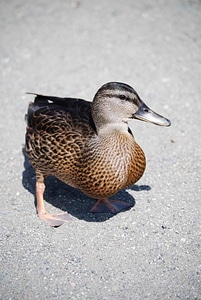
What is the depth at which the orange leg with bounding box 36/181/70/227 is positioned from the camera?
453 centimetres

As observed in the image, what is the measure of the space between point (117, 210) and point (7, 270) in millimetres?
1234

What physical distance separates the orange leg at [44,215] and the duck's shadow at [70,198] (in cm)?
13

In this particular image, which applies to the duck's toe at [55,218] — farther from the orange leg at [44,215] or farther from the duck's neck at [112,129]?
the duck's neck at [112,129]

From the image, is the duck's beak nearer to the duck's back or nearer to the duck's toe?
the duck's back

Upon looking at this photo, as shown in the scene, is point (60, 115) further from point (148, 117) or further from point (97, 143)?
point (148, 117)

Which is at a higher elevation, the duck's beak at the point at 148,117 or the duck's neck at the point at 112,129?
the duck's beak at the point at 148,117

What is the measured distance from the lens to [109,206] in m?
4.75

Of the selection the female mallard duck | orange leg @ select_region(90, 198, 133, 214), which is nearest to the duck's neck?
the female mallard duck

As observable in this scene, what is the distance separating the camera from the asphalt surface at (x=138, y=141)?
3959mm

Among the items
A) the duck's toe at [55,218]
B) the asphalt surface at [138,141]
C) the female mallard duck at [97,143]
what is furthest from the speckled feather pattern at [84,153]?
the asphalt surface at [138,141]

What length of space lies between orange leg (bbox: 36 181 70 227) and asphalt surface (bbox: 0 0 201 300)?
68 mm

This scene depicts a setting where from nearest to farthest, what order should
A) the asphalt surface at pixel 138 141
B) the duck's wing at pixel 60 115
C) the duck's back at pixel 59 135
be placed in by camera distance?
1. the asphalt surface at pixel 138 141
2. the duck's back at pixel 59 135
3. the duck's wing at pixel 60 115

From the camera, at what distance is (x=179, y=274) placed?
12.9ft

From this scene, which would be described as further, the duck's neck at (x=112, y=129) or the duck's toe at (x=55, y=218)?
the duck's toe at (x=55, y=218)
